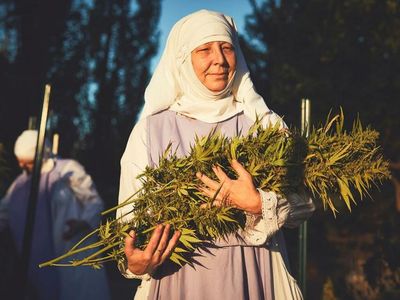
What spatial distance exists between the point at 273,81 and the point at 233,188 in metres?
13.1

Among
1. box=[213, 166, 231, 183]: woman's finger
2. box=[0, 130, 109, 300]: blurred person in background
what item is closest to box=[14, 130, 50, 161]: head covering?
box=[0, 130, 109, 300]: blurred person in background

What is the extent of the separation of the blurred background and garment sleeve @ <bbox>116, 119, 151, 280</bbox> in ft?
11.3

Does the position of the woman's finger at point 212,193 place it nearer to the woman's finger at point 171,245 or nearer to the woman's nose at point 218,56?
the woman's finger at point 171,245

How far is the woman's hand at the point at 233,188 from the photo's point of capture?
8.21ft

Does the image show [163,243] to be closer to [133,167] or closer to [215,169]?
[215,169]

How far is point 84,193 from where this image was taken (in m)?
7.30

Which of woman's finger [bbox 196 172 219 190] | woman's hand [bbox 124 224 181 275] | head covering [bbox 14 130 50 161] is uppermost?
Result: head covering [bbox 14 130 50 161]

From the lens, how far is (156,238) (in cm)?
251

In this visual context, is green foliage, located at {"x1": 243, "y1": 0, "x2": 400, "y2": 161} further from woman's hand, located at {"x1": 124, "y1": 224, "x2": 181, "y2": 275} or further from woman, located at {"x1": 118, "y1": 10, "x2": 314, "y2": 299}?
woman's hand, located at {"x1": 124, "y1": 224, "x2": 181, "y2": 275}

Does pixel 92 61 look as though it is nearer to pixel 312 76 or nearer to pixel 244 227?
pixel 312 76

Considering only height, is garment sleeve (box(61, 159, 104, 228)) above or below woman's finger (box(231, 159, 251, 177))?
above

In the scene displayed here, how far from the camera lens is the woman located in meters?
2.60

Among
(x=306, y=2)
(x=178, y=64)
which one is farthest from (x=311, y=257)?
(x=178, y=64)

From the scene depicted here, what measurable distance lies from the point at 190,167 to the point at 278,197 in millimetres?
394
